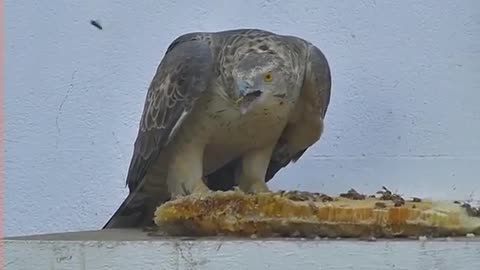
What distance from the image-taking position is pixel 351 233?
1382mm

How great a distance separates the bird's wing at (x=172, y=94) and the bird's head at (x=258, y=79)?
77mm

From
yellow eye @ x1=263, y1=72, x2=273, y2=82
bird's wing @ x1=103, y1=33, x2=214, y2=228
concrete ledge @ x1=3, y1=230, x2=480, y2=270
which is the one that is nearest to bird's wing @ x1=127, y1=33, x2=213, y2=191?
bird's wing @ x1=103, y1=33, x2=214, y2=228

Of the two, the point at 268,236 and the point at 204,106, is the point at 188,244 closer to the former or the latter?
the point at 268,236

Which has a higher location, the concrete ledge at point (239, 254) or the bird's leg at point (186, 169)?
the bird's leg at point (186, 169)

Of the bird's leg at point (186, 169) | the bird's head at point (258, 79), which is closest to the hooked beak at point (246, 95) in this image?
the bird's head at point (258, 79)

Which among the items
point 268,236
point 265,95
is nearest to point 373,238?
point 268,236

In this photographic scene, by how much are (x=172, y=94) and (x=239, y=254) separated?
1.43 feet

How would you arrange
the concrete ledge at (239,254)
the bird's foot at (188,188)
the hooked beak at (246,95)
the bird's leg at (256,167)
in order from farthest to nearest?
1. the bird's leg at (256,167)
2. the bird's foot at (188,188)
3. the hooked beak at (246,95)
4. the concrete ledge at (239,254)

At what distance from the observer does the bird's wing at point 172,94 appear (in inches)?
65.0

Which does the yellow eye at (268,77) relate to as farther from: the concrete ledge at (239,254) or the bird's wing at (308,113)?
the concrete ledge at (239,254)

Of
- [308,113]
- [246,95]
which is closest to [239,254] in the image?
[246,95]

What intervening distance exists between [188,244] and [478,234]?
0.44 meters

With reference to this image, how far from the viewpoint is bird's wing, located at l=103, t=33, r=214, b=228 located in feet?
5.41

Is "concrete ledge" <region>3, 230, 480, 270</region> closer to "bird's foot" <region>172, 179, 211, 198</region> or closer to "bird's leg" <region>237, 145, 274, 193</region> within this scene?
"bird's foot" <region>172, 179, 211, 198</region>
